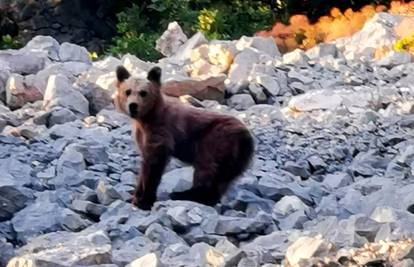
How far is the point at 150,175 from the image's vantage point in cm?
759

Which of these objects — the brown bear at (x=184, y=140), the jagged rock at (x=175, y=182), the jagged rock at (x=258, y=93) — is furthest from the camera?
the jagged rock at (x=258, y=93)

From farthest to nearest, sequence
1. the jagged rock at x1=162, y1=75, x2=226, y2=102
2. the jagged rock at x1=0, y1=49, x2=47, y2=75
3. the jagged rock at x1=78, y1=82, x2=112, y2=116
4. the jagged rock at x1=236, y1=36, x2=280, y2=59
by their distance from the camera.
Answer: the jagged rock at x1=236, y1=36, x2=280, y2=59
the jagged rock at x1=0, y1=49, x2=47, y2=75
the jagged rock at x1=162, y1=75, x2=226, y2=102
the jagged rock at x1=78, y1=82, x2=112, y2=116

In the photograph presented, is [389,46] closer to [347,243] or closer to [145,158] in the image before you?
[145,158]

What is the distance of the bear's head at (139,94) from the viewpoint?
7719 millimetres

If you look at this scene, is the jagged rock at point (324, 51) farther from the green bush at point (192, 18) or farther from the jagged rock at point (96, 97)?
the green bush at point (192, 18)

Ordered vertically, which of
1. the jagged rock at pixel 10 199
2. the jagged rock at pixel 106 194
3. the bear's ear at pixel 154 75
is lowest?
the jagged rock at pixel 106 194

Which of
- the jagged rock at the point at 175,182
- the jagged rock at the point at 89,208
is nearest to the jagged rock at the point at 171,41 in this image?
the jagged rock at the point at 175,182

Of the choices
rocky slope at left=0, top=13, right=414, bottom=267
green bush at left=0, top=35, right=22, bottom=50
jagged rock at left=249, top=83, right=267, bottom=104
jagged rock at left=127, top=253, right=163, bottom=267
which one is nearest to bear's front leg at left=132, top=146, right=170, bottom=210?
rocky slope at left=0, top=13, right=414, bottom=267

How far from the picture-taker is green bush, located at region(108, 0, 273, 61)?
2100 centimetres

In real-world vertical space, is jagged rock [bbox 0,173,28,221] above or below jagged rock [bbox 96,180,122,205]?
above

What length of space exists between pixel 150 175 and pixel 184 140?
0.42 m

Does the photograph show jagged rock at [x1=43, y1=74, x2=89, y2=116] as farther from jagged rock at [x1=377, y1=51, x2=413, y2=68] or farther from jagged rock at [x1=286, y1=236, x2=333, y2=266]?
jagged rock at [x1=286, y1=236, x2=333, y2=266]

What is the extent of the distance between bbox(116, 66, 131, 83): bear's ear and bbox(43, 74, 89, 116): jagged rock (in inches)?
109

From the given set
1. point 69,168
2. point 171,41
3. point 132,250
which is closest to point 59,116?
point 69,168
